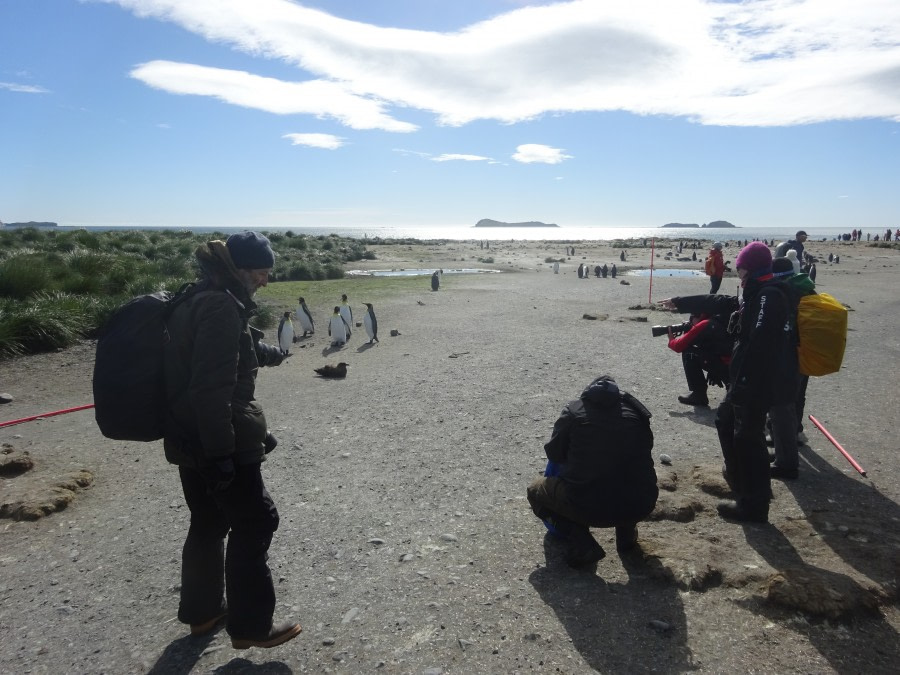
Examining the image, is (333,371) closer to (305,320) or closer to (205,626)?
(305,320)

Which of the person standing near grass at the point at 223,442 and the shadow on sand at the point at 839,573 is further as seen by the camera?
the shadow on sand at the point at 839,573

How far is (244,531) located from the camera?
290 cm

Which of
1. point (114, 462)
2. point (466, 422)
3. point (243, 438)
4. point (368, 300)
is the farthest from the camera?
point (368, 300)

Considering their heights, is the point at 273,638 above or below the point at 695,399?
below

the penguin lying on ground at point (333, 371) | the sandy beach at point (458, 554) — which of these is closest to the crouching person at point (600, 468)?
the sandy beach at point (458, 554)

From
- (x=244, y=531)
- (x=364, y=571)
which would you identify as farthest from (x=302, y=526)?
(x=244, y=531)

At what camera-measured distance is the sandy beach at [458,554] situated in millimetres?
3023

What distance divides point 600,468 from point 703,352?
145 inches

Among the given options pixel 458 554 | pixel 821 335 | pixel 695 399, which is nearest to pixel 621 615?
pixel 458 554

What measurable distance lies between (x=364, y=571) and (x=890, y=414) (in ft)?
20.6

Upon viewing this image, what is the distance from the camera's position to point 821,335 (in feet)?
14.4

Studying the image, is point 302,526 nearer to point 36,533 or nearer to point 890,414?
point 36,533

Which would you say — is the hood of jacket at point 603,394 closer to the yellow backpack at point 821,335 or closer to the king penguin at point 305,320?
the yellow backpack at point 821,335

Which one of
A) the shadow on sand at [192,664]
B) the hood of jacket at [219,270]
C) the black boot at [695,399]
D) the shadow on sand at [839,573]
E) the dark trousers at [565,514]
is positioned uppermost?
the hood of jacket at [219,270]
